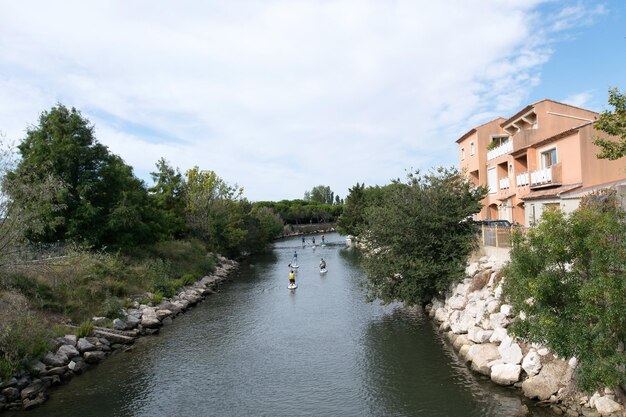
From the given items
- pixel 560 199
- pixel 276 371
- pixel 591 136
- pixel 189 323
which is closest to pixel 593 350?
pixel 276 371

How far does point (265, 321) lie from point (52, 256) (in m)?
12.4

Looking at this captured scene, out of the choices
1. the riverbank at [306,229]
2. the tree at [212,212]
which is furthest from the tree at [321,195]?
the tree at [212,212]

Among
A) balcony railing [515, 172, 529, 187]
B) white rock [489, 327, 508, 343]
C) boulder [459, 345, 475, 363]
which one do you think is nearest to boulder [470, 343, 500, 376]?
white rock [489, 327, 508, 343]

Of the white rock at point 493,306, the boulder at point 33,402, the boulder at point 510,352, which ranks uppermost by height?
the white rock at point 493,306

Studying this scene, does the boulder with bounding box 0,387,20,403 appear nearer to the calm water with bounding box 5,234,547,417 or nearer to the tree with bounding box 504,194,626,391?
the calm water with bounding box 5,234,547,417

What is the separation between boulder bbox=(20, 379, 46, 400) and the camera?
15917mm

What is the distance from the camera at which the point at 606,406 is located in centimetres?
1202

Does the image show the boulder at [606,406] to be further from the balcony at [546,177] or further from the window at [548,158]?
the window at [548,158]

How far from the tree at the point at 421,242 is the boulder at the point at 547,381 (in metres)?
9.06

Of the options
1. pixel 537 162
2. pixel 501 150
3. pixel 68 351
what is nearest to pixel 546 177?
pixel 537 162

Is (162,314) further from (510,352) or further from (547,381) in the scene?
(547,381)

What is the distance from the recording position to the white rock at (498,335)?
1705cm

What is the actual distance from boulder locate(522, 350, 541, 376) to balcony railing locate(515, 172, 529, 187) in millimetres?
18851

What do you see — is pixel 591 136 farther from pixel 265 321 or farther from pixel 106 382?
pixel 106 382
